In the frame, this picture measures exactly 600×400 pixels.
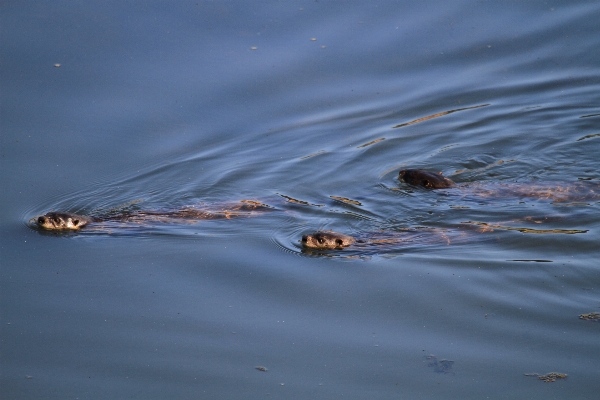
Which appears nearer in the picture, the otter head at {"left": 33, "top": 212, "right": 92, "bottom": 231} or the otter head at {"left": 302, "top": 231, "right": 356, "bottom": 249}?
the otter head at {"left": 302, "top": 231, "right": 356, "bottom": 249}

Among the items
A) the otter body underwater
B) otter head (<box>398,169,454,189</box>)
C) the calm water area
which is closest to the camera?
the calm water area

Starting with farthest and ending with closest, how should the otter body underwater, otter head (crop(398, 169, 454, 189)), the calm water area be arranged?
otter head (crop(398, 169, 454, 189)), the otter body underwater, the calm water area

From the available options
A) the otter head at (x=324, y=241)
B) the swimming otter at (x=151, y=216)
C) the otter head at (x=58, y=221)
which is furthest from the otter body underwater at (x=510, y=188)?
the otter head at (x=58, y=221)

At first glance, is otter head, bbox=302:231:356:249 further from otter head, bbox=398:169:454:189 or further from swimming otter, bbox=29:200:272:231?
otter head, bbox=398:169:454:189

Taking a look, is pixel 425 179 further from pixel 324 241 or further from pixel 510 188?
pixel 324 241

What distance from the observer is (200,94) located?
11.6 metres

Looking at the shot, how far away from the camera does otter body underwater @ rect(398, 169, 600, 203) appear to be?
9.59 meters

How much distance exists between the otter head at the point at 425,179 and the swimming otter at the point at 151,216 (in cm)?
187

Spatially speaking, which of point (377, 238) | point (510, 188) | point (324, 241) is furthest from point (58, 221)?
point (510, 188)

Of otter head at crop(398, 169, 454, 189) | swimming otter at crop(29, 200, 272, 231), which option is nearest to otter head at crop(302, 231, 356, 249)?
swimming otter at crop(29, 200, 272, 231)

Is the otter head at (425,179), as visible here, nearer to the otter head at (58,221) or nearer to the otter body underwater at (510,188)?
the otter body underwater at (510,188)

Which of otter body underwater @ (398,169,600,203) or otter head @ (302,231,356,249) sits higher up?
otter body underwater @ (398,169,600,203)

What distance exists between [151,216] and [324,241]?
86.3 inches

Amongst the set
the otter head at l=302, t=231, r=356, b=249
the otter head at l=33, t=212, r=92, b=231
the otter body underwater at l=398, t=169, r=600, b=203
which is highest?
the otter body underwater at l=398, t=169, r=600, b=203
